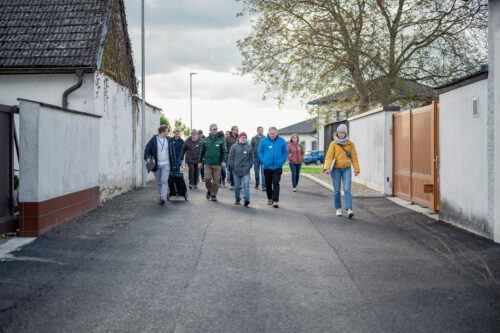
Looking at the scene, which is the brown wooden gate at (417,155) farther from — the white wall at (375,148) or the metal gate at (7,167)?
the metal gate at (7,167)

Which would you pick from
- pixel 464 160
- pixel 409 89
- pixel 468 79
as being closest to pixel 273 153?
pixel 464 160

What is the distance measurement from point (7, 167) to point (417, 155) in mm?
8802

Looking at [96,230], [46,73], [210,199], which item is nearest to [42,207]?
[96,230]

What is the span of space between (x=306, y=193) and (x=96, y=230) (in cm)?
833

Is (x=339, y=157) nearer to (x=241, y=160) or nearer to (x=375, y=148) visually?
(x=241, y=160)

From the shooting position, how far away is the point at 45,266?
633 centimetres

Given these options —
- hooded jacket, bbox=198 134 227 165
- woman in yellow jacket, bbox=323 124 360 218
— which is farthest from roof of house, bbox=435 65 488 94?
hooded jacket, bbox=198 134 227 165

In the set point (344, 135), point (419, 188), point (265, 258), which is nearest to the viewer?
point (265, 258)

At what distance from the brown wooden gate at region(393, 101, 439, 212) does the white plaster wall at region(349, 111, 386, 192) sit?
729 mm

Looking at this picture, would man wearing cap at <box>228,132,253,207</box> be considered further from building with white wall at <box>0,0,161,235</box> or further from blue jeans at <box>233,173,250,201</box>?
building with white wall at <box>0,0,161,235</box>

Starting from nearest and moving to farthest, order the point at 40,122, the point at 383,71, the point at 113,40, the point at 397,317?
the point at 397,317 < the point at 40,122 < the point at 113,40 < the point at 383,71

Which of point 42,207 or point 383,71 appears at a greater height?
point 383,71

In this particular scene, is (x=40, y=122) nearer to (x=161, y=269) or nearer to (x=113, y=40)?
(x=161, y=269)

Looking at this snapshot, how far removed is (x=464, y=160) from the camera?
9133 millimetres
